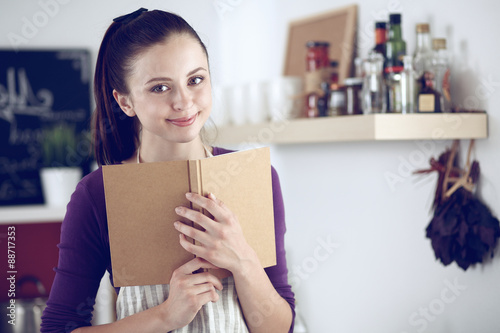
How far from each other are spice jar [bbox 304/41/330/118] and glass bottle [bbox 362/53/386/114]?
0.94 ft

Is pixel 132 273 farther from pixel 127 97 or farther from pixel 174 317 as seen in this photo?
pixel 127 97

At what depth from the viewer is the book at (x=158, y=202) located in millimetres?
842

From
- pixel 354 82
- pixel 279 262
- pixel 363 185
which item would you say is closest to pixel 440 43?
pixel 354 82

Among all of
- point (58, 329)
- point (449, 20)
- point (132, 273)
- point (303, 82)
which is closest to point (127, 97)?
point (132, 273)

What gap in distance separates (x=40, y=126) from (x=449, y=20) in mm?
1955

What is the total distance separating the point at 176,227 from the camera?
0.85 metres

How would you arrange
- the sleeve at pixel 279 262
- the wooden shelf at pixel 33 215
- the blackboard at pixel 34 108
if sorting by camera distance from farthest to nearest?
the blackboard at pixel 34 108, the wooden shelf at pixel 33 215, the sleeve at pixel 279 262

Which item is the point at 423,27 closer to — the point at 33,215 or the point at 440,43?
the point at 440,43

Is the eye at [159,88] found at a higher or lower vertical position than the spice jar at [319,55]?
lower

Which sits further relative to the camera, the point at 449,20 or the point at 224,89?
the point at 224,89

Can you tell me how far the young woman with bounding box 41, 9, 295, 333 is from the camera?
2.85 feet

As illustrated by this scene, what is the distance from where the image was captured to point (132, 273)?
2.86ft

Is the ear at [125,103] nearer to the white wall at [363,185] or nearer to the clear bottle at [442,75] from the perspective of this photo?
the white wall at [363,185]

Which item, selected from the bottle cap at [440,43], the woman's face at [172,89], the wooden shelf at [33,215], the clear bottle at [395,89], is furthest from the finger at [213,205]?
the wooden shelf at [33,215]
